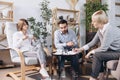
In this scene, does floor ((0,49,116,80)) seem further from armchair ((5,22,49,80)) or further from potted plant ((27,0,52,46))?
potted plant ((27,0,52,46))

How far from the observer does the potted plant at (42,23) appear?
4.42 meters

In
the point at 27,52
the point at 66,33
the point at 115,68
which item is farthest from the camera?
the point at 66,33

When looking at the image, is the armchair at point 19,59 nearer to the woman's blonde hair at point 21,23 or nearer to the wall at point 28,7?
the woman's blonde hair at point 21,23

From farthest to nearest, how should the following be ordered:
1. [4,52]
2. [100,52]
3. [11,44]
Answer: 1. [4,52]
2. [11,44]
3. [100,52]

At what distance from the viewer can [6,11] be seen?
428 cm

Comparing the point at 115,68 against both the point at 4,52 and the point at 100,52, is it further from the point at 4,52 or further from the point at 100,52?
the point at 4,52

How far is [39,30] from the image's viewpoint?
4449mm

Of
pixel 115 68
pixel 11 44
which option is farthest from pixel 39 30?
pixel 115 68

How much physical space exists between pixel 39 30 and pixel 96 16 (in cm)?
198

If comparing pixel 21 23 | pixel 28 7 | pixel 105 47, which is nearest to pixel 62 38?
pixel 21 23

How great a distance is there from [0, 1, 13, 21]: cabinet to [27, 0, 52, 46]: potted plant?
0.45 metres

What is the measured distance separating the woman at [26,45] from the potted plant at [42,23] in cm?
85

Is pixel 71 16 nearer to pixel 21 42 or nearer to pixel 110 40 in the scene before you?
pixel 21 42

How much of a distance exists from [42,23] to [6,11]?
91cm
